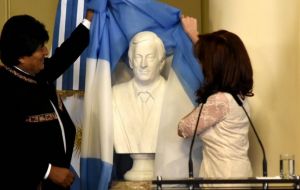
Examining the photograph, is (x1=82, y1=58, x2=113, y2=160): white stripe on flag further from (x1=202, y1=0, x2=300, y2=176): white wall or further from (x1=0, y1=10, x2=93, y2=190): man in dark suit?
(x1=202, y1=0, x2=300, y2=176): white wall

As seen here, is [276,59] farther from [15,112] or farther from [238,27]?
[15,112]

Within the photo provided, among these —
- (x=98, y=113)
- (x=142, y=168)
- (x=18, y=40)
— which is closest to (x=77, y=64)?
(x=98, y=113)

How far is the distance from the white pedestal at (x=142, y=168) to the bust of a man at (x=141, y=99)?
3cm

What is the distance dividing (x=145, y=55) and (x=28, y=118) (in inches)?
25.4

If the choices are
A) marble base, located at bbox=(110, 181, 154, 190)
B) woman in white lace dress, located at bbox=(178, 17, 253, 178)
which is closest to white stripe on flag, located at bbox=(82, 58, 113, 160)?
marble base, located at bbox=(110, 181, 154, 190)

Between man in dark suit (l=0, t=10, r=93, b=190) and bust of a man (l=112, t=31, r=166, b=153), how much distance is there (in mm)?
409

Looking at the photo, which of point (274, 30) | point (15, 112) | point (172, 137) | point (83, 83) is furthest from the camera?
point (83, 83)

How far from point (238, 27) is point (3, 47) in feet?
3.71

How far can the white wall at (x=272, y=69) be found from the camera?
3.44 m

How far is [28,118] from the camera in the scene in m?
2.82

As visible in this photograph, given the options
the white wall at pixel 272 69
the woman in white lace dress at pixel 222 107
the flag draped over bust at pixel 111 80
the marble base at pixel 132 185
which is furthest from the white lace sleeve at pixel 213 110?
the white wall at pixel 272 69

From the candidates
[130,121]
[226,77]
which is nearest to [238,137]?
[226,77]

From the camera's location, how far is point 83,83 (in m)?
3.70

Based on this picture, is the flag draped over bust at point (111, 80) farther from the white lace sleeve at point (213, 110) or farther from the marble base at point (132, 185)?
the white lace sleeve at point (213, 110)
